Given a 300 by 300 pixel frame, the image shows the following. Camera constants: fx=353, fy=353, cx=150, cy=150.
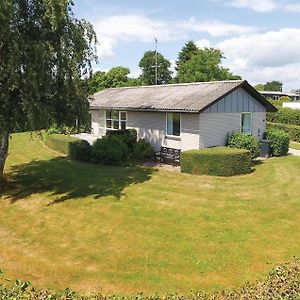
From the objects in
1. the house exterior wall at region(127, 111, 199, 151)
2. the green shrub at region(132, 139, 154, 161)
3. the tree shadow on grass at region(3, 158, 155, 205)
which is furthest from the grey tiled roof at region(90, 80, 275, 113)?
the tree shadow on grass at region(3, 158, 155, 205)

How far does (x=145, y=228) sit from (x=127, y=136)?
12428mm

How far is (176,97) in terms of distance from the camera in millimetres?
24266

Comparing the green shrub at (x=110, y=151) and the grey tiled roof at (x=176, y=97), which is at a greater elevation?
the grey tiled roof at (x=176, y=97)

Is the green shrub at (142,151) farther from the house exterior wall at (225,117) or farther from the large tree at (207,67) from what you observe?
the large tree at (207,67)

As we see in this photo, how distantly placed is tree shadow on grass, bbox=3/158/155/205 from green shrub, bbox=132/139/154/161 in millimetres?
2002

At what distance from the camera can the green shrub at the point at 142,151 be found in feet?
77.4

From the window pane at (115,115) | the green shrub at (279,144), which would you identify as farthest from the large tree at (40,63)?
the green shrub at (279,144)

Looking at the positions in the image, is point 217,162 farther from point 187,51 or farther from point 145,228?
point 187,51

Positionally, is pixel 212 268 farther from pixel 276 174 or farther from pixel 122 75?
pixel 122 75

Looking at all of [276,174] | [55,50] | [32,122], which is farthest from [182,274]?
[276,174]

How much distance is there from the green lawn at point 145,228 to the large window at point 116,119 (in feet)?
27.5

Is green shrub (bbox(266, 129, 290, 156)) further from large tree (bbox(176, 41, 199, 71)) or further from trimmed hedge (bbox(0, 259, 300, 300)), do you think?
large tree (bbox(176, 41, 199, 71))

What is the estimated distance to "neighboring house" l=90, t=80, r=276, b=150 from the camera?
21812 millimetres

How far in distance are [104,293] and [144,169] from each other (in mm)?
12408
